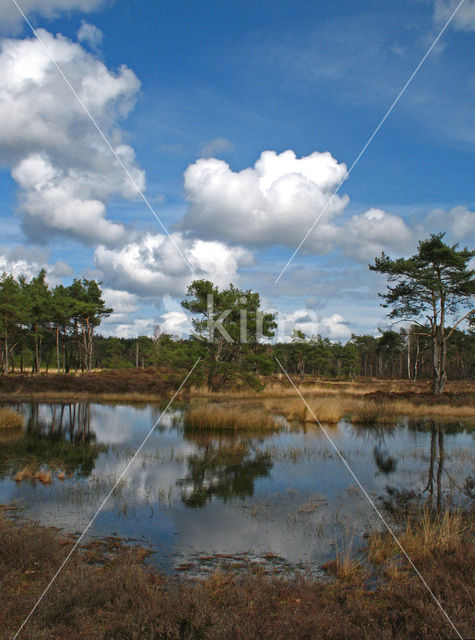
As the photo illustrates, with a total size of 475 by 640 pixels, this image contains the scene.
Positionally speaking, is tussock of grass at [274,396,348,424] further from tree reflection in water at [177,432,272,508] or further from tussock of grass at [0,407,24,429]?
tussock of grass at [0,407,24,429]

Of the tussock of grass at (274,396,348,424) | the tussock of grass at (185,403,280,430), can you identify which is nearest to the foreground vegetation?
the tussock of grass at (185,403,280,430)

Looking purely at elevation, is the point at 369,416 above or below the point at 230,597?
below

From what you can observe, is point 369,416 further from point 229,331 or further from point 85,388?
point 85,388

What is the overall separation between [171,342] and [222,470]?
4413cm

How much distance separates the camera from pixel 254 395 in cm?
3397

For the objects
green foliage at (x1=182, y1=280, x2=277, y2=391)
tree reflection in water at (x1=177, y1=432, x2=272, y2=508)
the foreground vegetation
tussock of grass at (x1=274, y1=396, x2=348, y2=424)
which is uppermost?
green foliage at (x1=182, y1=280, x2=277, y2=391)

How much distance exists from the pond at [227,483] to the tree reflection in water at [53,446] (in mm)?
Result: 44

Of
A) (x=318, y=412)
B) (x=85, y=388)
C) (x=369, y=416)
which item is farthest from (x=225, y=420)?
(x=85, y=388)

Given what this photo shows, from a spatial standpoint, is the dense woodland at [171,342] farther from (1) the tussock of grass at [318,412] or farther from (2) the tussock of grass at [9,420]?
(2) the tussock of grass at [9,420]

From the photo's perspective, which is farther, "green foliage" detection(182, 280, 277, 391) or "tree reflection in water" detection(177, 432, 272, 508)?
"green foliage" detection(182, 280, 277, 391)

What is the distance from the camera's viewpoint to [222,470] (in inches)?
504

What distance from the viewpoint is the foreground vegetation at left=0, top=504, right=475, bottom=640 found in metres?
4.58

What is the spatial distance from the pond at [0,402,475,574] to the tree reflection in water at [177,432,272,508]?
0.03m

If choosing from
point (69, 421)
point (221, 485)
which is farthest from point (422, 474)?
point (69, 421)
